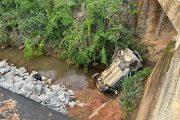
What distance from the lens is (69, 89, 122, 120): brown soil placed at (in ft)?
39.0

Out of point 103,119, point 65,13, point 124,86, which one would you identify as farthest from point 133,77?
point 65,13

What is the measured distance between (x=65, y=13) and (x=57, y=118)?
4874 mm

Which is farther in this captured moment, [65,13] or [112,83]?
[65,13]

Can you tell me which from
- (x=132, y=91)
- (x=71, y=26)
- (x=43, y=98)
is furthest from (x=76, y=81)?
(x=132, y=91)

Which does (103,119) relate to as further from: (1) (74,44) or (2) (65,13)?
(2) (65,13)

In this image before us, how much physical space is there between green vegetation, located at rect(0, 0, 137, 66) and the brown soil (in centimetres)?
138

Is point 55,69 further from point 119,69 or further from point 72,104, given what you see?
point 119,69

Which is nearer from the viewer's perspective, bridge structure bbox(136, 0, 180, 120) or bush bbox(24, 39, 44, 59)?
bridge structure bbox(136, 0, 180, 120)

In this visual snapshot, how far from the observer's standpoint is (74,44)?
46.6 feet

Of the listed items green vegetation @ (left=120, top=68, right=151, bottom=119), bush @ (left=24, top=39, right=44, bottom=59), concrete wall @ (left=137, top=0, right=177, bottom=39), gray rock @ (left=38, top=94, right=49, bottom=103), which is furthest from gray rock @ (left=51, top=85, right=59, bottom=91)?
concrete wall @ (left=137, top=0, right=177, bottom=39)

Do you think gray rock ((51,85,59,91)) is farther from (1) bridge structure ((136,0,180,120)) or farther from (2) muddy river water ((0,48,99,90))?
(1) bridge structure ((136,0,180,120))

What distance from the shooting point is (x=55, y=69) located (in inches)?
582

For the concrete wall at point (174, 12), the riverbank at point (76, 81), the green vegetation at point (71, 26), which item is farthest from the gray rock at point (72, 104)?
the concrete wall at point (174, 12)

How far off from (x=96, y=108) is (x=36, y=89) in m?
2.39
